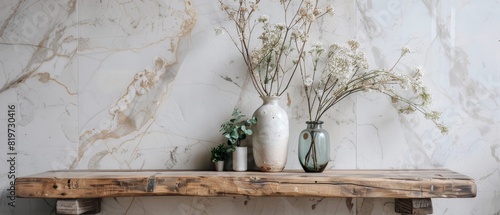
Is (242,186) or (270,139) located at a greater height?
(270,139)

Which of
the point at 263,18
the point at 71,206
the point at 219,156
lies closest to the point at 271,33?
the point at 263,18

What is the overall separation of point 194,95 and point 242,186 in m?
0.41

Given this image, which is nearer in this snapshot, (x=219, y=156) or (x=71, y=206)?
(x=71, y=206)

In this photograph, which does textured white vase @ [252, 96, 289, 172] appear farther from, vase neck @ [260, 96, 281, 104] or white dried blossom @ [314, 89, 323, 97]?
white dried blossom @ [314, 89, 323, 97]

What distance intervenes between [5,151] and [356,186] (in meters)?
1.15

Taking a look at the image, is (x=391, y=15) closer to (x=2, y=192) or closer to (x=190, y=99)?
(x=190, y=99)

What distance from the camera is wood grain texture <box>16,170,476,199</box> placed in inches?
56.5

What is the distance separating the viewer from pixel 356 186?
144cm

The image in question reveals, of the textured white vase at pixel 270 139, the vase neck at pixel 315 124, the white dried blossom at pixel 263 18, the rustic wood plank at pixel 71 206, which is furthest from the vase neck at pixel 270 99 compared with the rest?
the rustic wood plank at pixel 71 206

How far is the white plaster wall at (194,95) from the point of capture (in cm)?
170

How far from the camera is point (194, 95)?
172 centimetres

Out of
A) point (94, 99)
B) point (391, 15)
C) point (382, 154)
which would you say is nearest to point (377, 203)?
point (382, 154)

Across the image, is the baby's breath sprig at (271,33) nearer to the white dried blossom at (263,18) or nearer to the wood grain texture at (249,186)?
the white dried blossom at (263,18)

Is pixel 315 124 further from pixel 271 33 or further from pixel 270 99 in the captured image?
pixel 271 33
